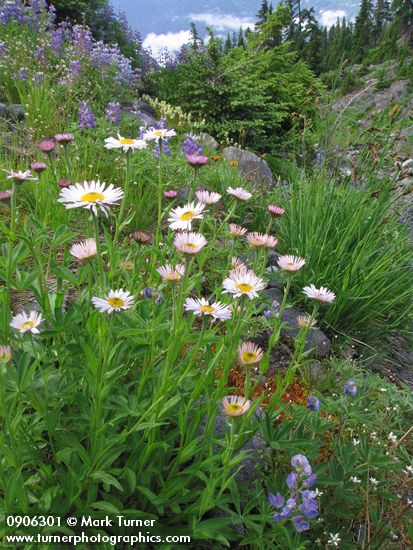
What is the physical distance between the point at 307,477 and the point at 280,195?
112 inches

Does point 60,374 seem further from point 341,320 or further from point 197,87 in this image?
point 197,87

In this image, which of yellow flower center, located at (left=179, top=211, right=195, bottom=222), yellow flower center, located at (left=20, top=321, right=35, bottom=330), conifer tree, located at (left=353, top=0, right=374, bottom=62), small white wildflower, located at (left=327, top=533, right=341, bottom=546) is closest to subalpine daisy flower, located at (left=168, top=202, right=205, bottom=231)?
yellow flower center, located at (left=179, top=211, right=195, bottom=222)

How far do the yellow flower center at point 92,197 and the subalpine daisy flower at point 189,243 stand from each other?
221mm

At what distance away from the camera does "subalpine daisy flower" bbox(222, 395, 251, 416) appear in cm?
103

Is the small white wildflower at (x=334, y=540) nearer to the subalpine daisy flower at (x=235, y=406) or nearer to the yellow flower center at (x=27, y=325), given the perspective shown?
the subalpine daisy flower at (x=235, y=406)

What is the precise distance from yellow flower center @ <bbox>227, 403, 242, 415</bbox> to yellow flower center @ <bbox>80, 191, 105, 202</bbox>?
1.93ft

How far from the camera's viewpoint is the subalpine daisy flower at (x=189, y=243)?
3.78ft

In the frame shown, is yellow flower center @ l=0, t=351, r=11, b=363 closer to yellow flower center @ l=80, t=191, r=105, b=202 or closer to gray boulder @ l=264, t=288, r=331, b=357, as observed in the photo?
yellow flower center @ l=80, t=191, r=105, b=202

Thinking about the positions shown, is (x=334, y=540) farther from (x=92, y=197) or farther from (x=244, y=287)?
(x=92, y=197)

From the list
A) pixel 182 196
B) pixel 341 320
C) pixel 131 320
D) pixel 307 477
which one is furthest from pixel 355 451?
pixel 182 196

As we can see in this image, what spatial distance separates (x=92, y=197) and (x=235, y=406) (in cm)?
62

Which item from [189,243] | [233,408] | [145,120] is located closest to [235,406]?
[233,408]

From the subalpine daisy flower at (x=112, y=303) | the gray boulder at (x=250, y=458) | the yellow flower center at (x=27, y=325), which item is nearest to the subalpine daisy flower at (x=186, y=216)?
the subalpine daisy flower at (x=112, y=303)

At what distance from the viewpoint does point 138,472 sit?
1.24 metres
